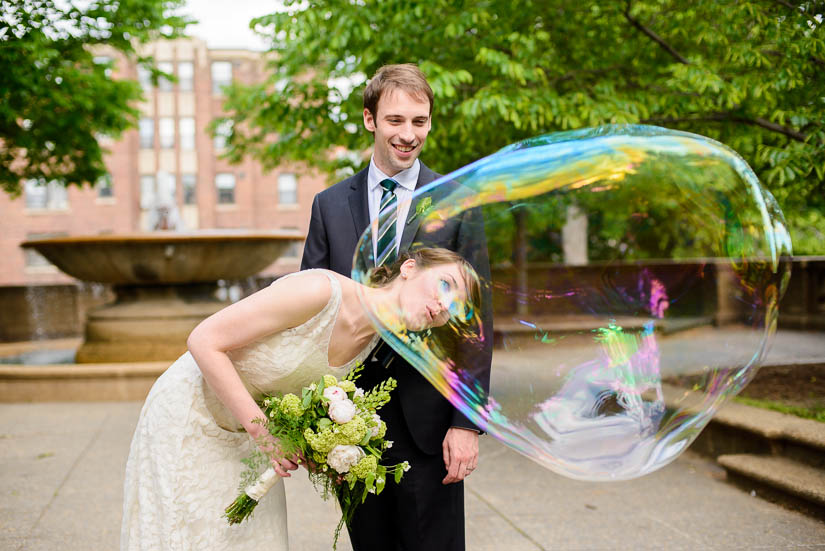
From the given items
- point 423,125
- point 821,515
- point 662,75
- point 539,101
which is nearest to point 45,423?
point 539,101

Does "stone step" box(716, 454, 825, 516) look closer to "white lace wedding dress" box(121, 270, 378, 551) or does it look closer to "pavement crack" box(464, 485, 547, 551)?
"pavement crack" box(464, 485, 547, 551)

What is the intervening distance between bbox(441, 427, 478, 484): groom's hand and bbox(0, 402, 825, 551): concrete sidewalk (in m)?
1.67

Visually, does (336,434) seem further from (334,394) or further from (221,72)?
(221,72)

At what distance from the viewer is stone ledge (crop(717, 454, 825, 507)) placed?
13.6ft

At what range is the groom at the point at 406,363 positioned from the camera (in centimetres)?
229

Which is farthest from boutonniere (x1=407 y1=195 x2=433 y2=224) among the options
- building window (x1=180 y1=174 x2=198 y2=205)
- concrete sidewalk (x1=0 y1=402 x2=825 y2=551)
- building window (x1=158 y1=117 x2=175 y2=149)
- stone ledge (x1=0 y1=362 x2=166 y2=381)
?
building window (x1=158 y1=117 x2=175 y2=149)

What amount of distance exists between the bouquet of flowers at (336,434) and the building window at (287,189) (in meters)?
35.9

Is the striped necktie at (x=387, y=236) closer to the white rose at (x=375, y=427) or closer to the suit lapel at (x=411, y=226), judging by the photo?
the suit lapel at (x=411, y=226)

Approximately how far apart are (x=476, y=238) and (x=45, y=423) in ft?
18.9

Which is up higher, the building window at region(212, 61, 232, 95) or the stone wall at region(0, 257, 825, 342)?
the building window at region(212, 61, 232, 95)

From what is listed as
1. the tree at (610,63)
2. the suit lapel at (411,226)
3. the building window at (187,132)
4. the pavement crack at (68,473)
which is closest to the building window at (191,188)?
the building window at (187,132)

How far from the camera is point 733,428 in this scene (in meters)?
5.18

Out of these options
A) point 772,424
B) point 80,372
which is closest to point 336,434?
point 772,424

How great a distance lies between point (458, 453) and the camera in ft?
7.54
